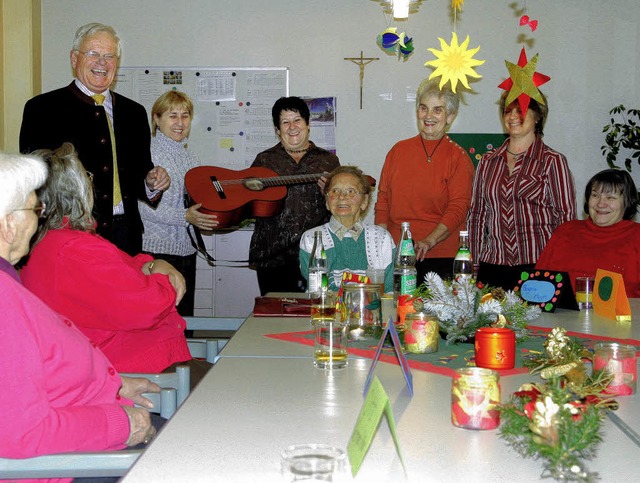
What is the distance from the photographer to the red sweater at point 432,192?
3977 mm

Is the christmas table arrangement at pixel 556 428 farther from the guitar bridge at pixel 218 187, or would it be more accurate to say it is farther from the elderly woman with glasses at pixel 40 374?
the guitar bridge at pixel 218 187

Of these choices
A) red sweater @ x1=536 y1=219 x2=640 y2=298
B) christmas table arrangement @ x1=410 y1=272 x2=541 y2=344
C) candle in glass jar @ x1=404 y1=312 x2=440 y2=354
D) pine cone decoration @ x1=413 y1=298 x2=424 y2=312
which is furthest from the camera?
red sweater @ x1=536 y1=219 x2=640 y2=298

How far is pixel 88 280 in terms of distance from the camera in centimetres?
206

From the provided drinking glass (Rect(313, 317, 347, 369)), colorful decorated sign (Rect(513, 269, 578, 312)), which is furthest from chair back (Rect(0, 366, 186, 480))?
colorful decorated sign (Rect(513, 269, 578, 312))

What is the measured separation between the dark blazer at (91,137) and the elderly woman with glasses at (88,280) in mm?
1230

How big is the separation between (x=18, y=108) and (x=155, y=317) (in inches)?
154

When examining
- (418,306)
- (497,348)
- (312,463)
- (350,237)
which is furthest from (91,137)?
(312,463)

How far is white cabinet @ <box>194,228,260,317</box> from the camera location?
5.68 metres

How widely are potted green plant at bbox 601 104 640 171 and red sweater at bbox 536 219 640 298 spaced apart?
7.83 feet

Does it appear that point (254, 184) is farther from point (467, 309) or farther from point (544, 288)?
point (467, 309)

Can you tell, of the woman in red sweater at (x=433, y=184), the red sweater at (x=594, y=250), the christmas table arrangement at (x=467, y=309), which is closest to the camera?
the christmas table arrangement at (x=467, y=309)

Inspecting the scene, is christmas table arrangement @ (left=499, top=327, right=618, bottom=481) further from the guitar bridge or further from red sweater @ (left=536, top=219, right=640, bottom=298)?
the guitar bridge

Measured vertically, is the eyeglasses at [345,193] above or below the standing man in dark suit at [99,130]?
below

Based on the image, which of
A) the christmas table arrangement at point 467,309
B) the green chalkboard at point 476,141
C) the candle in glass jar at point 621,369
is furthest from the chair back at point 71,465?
the green chalkboard at point 476,141
